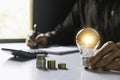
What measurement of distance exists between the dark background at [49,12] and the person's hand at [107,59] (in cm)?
143

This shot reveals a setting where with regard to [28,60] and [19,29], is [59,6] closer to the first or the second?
[19,29]

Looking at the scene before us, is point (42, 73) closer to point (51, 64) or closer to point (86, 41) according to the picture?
point (51, 64)

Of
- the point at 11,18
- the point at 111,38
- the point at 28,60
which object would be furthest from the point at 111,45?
the point at 11,18

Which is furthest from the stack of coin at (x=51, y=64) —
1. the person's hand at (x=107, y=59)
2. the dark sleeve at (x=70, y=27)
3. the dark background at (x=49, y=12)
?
the dark background at (x=49, y=12)

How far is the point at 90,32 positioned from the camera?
4.03 ft

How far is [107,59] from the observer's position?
1168mm

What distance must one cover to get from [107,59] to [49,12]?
1489 millimetres

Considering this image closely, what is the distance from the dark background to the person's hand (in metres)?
1.43

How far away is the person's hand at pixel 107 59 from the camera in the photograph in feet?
3.84

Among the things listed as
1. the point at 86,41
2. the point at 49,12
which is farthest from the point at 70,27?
the point at 86,41

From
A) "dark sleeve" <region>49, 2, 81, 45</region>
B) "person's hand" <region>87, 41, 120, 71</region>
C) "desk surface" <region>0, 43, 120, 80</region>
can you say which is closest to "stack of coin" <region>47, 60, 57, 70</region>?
"desk surface" <region>0, 43, 120, 80</region>

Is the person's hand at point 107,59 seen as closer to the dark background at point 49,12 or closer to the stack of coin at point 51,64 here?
the stack of coin at point 51,64

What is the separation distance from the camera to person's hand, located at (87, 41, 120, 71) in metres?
1.17

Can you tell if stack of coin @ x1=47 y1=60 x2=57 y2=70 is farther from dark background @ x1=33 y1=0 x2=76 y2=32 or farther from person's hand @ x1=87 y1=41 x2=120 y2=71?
dark background @ x1=33 y1=0 x2=76 y2=32
